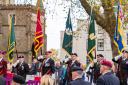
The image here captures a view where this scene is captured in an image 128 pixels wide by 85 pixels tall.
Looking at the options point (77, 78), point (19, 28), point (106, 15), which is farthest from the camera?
point (19, 28)

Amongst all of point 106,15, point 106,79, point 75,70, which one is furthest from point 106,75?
point 106,15

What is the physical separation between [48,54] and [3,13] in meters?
52.6

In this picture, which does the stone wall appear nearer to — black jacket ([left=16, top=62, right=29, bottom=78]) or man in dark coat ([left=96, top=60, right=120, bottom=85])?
black jacket ([left=16, top=62, right=29, bottom=78])

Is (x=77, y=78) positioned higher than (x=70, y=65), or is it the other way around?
(x=77, y=78)

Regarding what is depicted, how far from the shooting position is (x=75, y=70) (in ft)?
32.8

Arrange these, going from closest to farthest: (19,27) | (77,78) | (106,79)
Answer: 1. (77,78)
2. (106,79)
3. (19,27)

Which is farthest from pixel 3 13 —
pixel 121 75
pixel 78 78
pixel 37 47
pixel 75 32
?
pixel 78 78

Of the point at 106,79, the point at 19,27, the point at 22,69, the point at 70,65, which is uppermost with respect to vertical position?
the point at 106,79

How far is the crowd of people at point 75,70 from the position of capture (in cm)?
1002

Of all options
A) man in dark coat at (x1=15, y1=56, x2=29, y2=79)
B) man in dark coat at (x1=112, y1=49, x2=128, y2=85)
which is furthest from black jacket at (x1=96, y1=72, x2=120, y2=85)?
man in dark coat at (x1=15, y1=56, x2=29, y2=79)

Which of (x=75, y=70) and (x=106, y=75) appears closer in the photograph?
(x=75, y=70)

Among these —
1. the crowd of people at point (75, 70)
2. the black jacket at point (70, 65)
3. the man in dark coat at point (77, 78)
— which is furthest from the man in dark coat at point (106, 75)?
the black jacket at point (70, 65)

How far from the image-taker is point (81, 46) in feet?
254

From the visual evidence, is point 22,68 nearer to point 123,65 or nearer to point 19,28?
point 123,65
